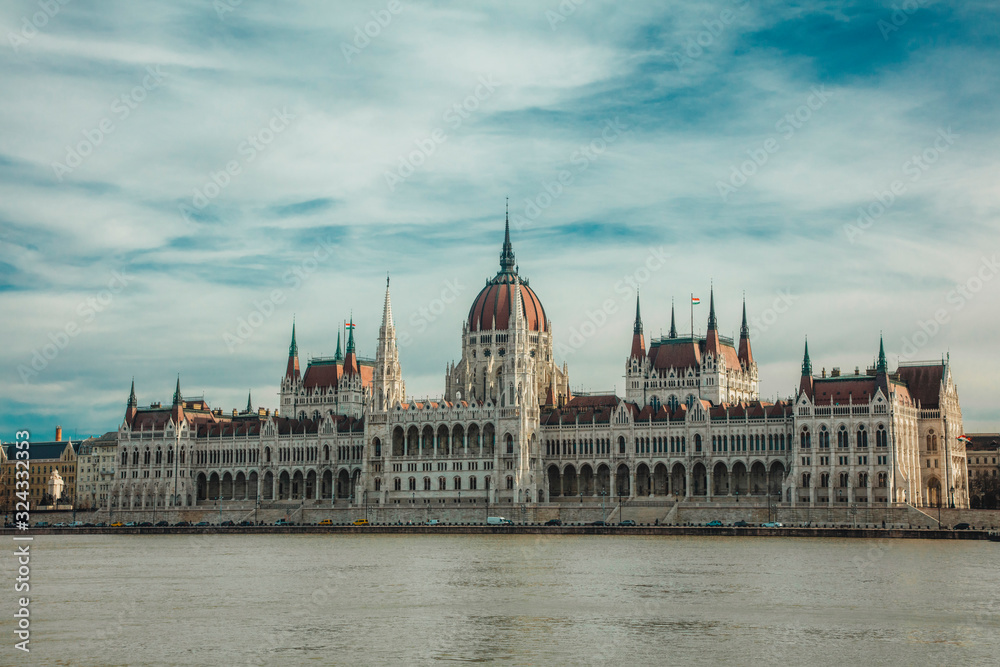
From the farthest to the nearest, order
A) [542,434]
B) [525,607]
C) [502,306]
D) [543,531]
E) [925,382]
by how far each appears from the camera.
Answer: [502,306], [542,434], [925,382], [543,531], [525,607]

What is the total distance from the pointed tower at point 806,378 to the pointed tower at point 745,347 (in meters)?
22.6

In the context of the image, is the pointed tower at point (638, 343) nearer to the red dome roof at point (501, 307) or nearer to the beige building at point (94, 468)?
the red dome roof at point (501, 307)

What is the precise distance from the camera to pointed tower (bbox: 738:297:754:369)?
500 feet

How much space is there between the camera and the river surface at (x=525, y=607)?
47.7 metres

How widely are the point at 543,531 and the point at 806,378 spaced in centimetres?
2915

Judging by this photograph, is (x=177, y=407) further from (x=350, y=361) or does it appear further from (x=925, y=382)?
(x=925, y=382)

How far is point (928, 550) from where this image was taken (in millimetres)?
90438

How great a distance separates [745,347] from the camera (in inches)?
6029

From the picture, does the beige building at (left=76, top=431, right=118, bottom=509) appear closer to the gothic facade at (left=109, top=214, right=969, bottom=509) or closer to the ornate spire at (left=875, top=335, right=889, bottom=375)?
the gothic facade at (left=109, top=214, right=969, bottom=509)

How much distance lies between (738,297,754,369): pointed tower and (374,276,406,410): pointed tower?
37.2 metres

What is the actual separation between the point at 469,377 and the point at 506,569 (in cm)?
7836

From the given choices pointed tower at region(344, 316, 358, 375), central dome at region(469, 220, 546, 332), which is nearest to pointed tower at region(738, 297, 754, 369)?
central dome at region(469, 220, 546, 332)

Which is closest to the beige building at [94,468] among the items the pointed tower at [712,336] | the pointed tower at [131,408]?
the pointed tower at [131,408]

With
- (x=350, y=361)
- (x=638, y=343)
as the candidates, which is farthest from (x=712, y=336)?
(x=350, y=361)
